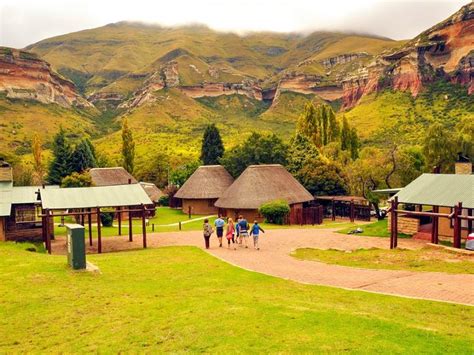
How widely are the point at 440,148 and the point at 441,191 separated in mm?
23971

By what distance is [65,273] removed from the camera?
16.7 meters

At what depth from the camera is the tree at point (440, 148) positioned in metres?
47.9

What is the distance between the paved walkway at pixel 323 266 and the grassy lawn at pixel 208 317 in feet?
4.21

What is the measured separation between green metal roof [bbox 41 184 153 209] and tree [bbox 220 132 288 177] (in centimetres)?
2817

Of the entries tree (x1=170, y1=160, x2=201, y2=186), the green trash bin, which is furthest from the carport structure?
tree (x1=170, y1=160, x2=201, y2=186)

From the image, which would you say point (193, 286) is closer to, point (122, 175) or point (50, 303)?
point (50, 303)

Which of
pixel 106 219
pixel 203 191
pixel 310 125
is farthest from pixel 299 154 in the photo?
pixel 106 219

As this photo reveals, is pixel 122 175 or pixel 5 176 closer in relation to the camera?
pixel 5 176

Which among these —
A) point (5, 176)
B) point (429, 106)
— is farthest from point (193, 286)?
point (429, 106)

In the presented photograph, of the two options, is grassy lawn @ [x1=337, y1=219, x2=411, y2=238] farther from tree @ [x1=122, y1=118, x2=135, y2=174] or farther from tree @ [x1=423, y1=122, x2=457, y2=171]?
tree @ [x1=122, y1=118, x2=135, y2=174]

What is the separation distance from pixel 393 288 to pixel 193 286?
6.32m

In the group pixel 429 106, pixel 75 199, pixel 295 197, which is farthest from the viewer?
pixel 429 106

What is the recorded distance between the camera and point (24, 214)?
29922 millimetres

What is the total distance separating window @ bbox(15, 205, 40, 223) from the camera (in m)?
29.4
